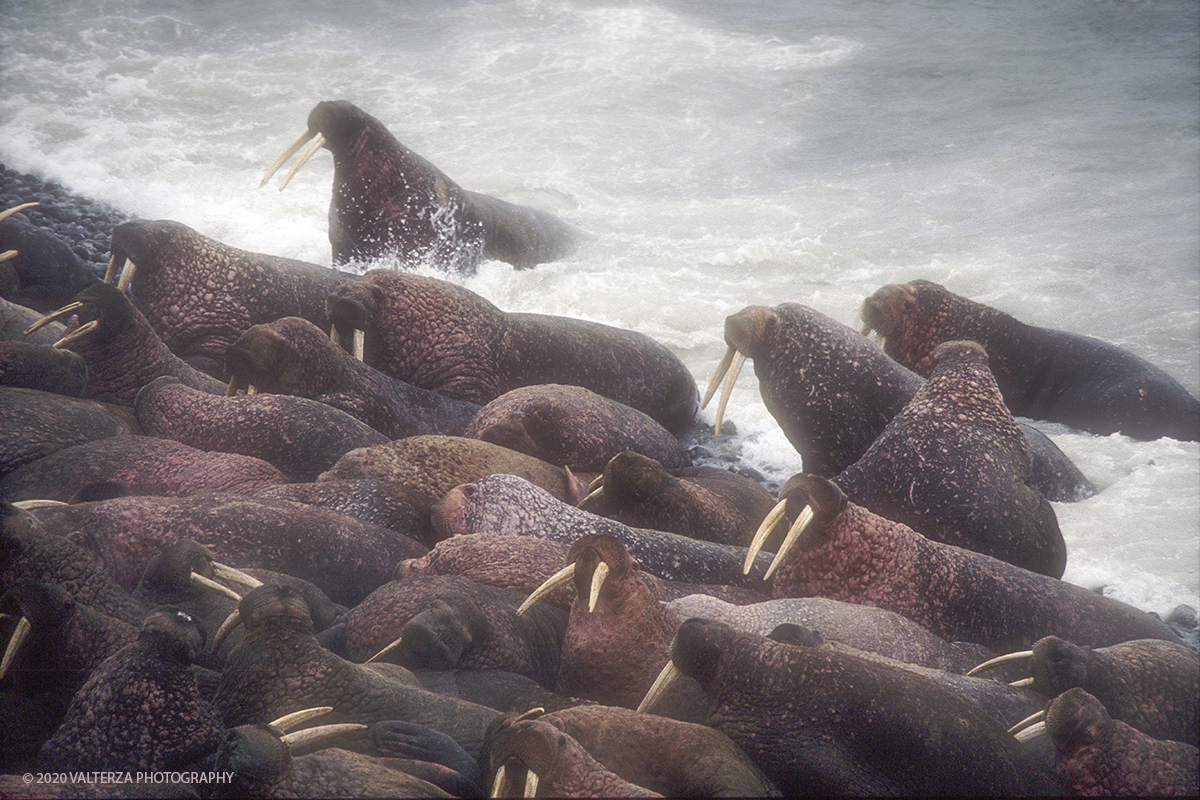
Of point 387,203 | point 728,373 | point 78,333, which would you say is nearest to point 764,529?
point 728,373

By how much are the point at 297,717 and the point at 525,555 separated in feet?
5.66

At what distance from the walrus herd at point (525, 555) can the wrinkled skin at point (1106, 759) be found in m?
0.01

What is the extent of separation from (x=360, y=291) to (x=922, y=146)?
39.4 ft

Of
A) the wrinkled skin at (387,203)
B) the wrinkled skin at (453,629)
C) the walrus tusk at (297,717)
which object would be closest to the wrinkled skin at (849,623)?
the wrinkled skin at (453,629)

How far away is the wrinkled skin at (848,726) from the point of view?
274cm

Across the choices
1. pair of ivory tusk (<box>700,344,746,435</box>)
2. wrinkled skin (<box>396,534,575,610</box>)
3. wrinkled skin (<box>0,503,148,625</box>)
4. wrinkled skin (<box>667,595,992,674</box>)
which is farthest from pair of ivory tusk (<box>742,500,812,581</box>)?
wrinkled skin (<box>0,503,148,625</box>)

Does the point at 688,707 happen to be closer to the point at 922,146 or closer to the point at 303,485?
the point at 303,485

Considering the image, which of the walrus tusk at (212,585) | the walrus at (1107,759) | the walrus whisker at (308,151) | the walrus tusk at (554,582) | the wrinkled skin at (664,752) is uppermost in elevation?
the walrus whisker at (308,151)

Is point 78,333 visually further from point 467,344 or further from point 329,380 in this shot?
point 467,344

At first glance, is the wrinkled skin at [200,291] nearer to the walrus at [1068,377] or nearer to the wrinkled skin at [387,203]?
the wrinkled skin at [387,203]

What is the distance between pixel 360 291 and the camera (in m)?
6.71

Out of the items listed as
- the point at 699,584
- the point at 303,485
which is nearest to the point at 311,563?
the point at 303,485

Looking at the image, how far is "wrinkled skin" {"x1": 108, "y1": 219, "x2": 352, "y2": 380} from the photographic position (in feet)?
22.5

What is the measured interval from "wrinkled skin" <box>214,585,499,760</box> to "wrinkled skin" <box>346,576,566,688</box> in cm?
32
